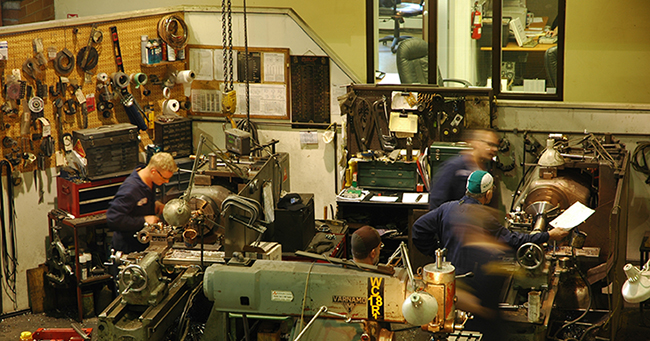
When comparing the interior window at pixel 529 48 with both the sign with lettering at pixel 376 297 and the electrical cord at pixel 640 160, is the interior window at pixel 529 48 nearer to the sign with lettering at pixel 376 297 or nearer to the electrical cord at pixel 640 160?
the electrical cord at pixel 640 160

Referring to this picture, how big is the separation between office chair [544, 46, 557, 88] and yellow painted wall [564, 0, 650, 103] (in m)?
0.17

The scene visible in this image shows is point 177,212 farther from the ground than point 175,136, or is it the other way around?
point 175,136

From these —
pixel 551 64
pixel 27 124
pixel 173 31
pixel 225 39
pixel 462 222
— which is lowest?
pixel 462 222

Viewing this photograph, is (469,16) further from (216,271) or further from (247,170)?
(216,271)

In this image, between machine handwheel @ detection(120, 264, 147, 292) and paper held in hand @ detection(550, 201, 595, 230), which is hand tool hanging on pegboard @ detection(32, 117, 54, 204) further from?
paper held in hand @ detection(550, 201, 595, 230)

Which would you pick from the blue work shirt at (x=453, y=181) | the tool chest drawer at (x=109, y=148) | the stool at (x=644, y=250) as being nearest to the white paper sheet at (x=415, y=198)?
the blue work shirt at (x=453, y=181)

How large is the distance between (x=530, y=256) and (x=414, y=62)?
333cm

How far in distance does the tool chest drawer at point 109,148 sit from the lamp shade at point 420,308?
12.7ft

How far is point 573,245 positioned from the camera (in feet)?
16.5

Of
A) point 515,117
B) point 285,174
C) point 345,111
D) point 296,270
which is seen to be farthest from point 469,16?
point 296,270

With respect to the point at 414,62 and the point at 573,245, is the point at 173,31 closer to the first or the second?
the point at 414,62

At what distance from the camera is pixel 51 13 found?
304 inches

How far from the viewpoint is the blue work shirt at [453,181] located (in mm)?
5289

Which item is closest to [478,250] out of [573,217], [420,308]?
[573,217]
